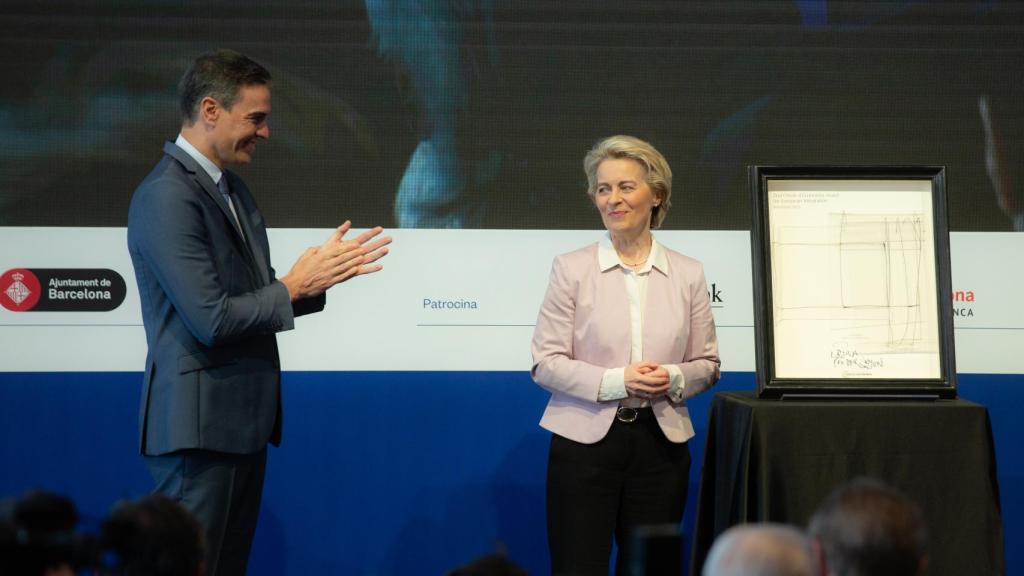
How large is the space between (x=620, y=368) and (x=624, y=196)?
19.3 inches

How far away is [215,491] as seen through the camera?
102 inches

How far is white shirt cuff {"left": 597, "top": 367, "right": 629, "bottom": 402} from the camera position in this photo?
286cm

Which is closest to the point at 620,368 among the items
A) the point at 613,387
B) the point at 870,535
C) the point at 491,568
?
the point at 613,387

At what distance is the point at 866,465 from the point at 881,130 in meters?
1.89

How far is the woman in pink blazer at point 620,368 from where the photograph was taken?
9.54 ft

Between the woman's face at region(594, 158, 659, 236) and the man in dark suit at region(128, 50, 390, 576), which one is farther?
the woman's face at region(594, 158, 659, 236)

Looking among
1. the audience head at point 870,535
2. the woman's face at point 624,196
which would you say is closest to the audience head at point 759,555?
the audience head at point 870,535

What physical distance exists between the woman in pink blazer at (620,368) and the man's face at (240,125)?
3.00 ft

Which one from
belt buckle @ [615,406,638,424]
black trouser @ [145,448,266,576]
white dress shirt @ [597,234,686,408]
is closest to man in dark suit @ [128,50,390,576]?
black trouser @ [145,448,266,576]

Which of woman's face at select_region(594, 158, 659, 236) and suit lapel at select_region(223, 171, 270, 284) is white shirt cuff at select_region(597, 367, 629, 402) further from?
suit lapel at select_region(223, 171, 270, 284)

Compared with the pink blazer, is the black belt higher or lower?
lower

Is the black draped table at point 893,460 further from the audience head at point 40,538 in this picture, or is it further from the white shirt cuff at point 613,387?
the audience head at point 40,538

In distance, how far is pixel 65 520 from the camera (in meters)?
1.61

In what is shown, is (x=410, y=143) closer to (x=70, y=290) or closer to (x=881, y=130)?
(x=70, y=290)
